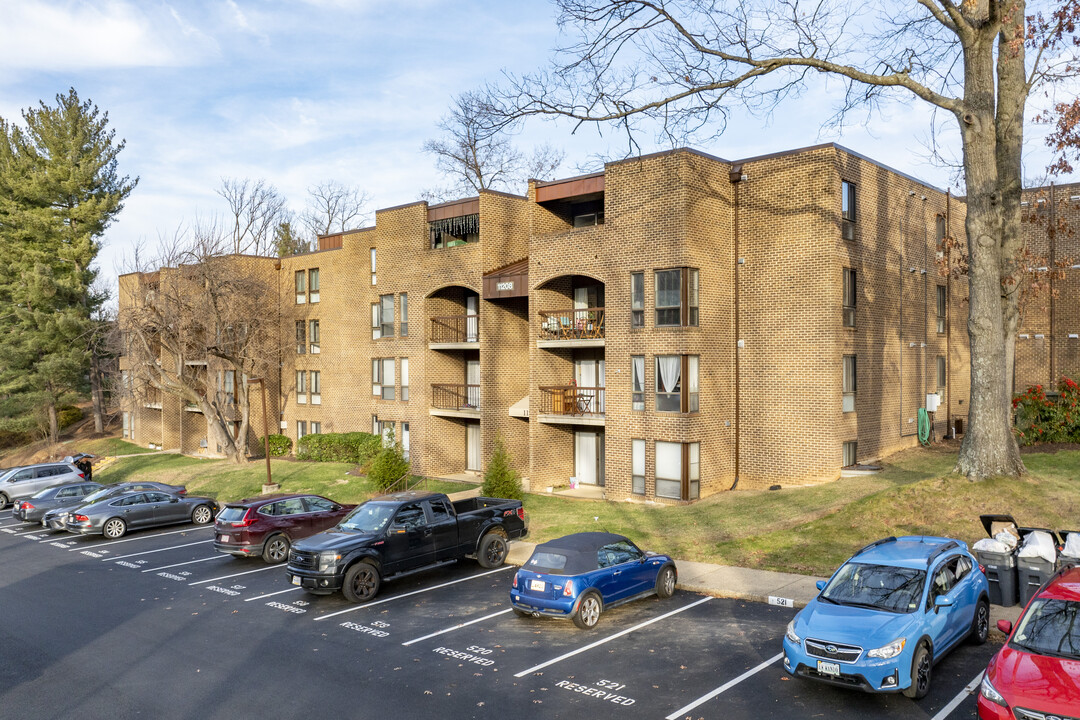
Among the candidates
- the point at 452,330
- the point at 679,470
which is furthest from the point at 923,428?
the point at 452,330

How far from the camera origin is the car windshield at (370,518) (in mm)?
15703

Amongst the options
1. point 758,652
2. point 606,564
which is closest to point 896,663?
point 758,652

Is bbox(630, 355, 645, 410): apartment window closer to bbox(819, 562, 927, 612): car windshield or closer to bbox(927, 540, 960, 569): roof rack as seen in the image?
bbox(927, 540, 960, 569): roof rack

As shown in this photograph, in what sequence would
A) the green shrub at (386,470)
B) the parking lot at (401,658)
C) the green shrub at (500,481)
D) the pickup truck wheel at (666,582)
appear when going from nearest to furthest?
the parking lot at (401,658) < the pickup truck wheel at (666,582) < the green shrub at (500,481) < the green shrub at (386,470)

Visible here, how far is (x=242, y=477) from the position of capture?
33688 mm

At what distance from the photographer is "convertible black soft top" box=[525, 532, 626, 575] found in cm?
1273

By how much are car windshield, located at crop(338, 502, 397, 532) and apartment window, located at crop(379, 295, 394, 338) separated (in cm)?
1700

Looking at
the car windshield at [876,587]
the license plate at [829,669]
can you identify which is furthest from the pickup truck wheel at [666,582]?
the license plate at [829,669]

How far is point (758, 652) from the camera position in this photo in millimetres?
10938

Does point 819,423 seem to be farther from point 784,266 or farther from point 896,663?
point 896,663

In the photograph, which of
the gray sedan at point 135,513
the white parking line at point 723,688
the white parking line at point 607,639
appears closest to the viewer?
the white parking line at point 723,688

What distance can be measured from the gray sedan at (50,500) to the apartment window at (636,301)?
62.3ft

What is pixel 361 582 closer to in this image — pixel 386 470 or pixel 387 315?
pixel 386 470

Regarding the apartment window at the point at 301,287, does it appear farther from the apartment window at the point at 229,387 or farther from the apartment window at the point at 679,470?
the apartment window at the point at 679,470
